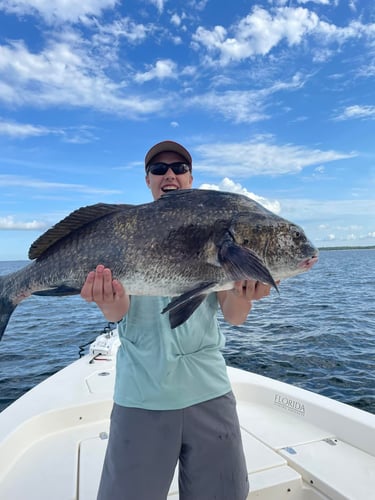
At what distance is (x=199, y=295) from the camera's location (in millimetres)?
2969

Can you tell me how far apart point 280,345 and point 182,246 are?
1276 centimetres

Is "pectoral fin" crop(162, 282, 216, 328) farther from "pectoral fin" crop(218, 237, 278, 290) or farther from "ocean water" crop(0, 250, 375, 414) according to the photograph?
"ocean water" crop(0, 250, 375, 414)

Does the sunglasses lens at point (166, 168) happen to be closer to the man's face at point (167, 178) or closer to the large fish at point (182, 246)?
the man's face at point (167, 178)

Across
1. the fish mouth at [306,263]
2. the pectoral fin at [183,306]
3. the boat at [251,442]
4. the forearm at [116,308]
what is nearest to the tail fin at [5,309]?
the forearm at [116,308]

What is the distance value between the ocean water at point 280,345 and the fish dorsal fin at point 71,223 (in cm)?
898

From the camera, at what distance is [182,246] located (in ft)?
10.5

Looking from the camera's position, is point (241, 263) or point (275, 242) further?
point (275, 242)

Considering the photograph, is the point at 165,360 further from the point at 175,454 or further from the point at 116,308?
the point at 175,454

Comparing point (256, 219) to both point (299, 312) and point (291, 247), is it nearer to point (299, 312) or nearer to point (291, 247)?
point (291, 247)

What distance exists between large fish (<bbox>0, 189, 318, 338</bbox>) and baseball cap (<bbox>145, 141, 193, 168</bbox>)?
667 mm

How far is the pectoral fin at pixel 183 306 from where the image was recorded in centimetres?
281

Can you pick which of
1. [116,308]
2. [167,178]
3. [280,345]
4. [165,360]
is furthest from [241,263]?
[280,345]

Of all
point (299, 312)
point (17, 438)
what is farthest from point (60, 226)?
point (299, 312)

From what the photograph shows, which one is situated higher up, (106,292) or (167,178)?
(167,178)
